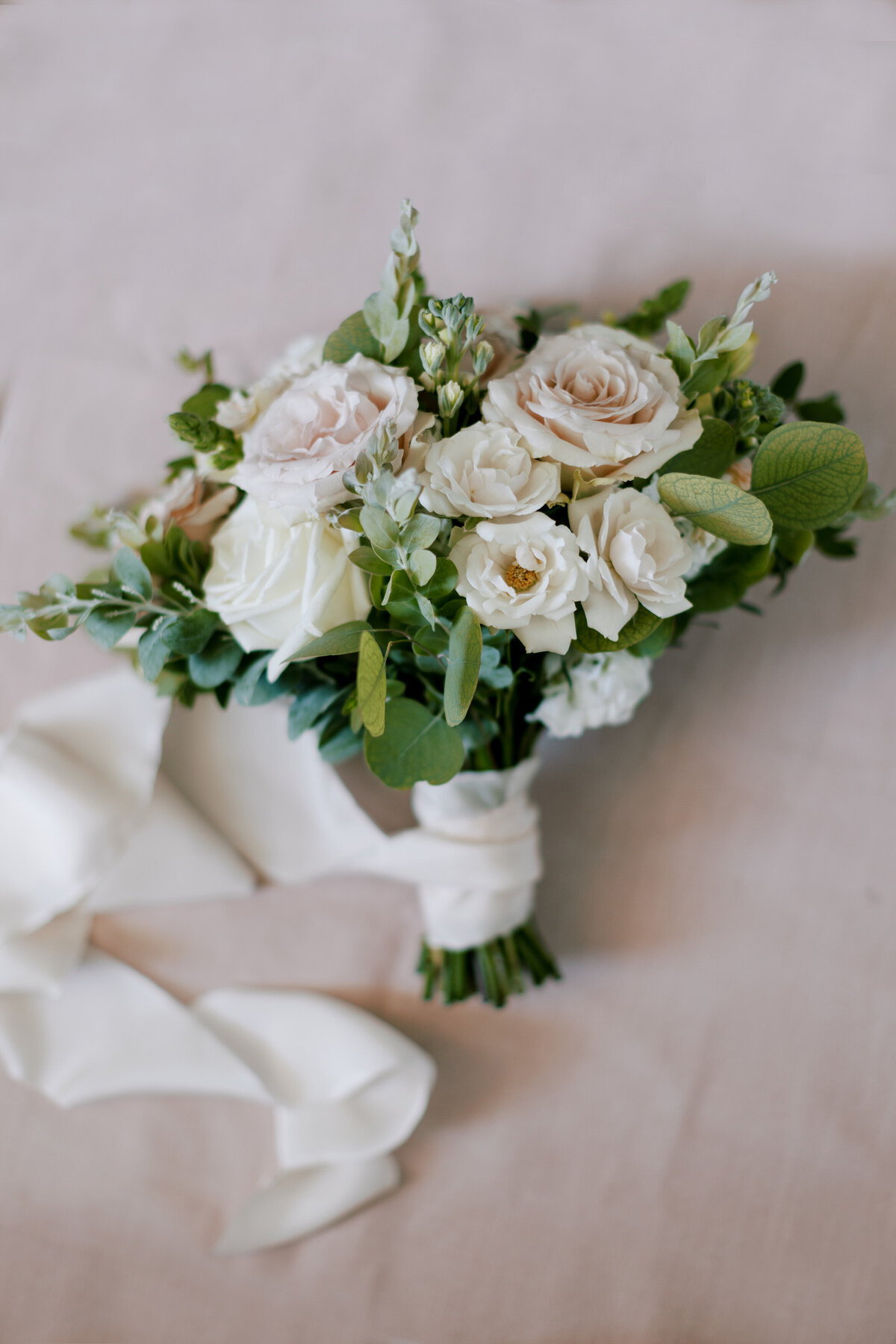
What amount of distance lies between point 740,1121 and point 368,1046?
16.4 inches

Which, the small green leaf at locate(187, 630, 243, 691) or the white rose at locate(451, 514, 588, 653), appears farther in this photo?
the small green leaf at locate(187, 630, 243, 691)

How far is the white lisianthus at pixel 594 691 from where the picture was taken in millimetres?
728

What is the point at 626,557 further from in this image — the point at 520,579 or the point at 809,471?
the point at 809,471

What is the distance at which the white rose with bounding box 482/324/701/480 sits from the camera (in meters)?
0.54

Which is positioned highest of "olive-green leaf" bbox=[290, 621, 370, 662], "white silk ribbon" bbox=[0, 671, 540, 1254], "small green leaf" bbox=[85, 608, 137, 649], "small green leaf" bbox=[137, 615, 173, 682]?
"olive-green leaf" bbox=[290, 621, 370, 662]

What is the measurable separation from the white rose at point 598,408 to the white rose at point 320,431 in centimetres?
7

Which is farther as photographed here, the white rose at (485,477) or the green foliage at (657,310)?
the green foliage at (657,310)

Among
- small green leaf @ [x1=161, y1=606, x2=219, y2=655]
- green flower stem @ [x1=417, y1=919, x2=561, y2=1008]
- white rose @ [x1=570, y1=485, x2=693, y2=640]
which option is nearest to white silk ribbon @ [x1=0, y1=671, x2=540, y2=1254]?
green flower stem @ [x1=417, y1=919, x2=561, y2=1008]

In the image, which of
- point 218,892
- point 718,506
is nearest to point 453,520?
point 718,506

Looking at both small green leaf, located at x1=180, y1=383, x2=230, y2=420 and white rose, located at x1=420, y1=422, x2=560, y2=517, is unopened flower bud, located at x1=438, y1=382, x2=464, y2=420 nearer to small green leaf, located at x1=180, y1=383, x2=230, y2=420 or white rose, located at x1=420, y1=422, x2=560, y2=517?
white rose, located at x1=420, y1=422, x2=560, y2=517

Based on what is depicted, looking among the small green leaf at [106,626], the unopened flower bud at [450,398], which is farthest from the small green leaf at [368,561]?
the small green leaf at [106,626]

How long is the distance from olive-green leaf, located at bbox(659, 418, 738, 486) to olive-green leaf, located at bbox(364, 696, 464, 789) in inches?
10.5

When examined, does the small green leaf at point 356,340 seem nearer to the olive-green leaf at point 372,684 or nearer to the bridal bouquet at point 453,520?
the bridal bouquet at point 453,520

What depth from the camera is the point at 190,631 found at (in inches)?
27.2
